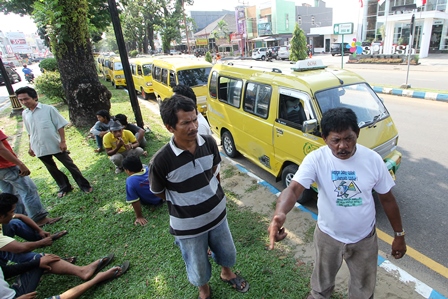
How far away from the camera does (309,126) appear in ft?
10.6

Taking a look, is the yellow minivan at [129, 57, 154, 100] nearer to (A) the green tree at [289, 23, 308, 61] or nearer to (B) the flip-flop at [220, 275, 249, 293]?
(B) the flip-flop at [220, 275, 249, 293]

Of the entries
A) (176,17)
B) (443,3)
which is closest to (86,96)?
(443,3)

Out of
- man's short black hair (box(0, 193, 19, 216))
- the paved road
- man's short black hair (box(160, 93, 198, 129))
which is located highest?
man's short black hair (box(160, 93, 198, 129))

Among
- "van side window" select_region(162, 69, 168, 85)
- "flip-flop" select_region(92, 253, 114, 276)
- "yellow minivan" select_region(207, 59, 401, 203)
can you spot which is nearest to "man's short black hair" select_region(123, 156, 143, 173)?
"flip-flop" select_region(92, 253, 114, 276)

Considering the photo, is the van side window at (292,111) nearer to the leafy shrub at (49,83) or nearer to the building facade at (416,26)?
the leafy shrub at (49,83)

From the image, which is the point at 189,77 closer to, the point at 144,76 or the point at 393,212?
the point at 144,76

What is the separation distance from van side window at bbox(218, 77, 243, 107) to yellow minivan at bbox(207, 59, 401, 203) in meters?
0.02

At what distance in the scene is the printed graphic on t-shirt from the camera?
175 cm

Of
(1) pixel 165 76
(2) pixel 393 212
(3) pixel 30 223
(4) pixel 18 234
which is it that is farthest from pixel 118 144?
(1) pixel 165 76

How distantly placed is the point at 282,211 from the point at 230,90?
3794mm

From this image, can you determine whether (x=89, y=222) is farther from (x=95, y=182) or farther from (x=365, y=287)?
(x=365, y=287)

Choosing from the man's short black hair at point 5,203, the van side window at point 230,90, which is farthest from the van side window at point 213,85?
the man's short black hair at point 5,203

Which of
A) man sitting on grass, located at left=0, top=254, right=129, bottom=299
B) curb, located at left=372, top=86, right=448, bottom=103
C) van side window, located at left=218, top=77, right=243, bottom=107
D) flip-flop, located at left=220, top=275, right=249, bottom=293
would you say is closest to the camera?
man sitting on grass, located at left=0, top=254, right=129, bottom=299

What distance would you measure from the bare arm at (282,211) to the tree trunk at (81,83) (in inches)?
285
